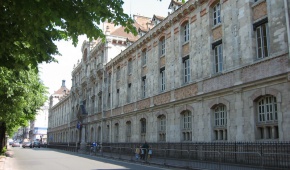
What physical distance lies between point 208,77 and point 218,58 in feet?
4.46

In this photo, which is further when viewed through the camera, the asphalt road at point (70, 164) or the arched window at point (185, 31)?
the arched window at point (185, 31)

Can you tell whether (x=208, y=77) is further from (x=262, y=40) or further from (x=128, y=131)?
(x=128, y=131)

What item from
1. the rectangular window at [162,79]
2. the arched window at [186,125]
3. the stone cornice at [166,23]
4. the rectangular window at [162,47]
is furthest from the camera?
the rectangular window at [162,47]

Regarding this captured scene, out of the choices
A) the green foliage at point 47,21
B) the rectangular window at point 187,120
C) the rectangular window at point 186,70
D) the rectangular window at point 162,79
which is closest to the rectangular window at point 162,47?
the rectangular window at point 162,79

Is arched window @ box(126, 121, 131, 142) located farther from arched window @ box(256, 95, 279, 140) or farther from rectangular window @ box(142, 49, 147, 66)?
arched window @ box(256, 95, 279, 140)

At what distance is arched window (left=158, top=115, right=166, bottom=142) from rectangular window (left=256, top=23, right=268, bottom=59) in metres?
11.3

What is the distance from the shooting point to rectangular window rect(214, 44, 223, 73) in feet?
63.7

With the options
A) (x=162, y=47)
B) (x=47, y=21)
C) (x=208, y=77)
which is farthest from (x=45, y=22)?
(x=162, y=47)

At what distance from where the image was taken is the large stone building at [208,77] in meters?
15.2

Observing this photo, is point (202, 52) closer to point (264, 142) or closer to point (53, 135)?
point (264, 142)

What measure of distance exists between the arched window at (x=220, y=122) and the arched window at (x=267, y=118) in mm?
2718

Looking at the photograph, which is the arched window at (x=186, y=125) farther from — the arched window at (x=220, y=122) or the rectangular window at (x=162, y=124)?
the rectangular window at (x=162, y=124)

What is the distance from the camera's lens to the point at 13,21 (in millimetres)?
7723

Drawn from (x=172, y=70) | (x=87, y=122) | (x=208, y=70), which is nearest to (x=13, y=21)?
(x=208, y=70)
